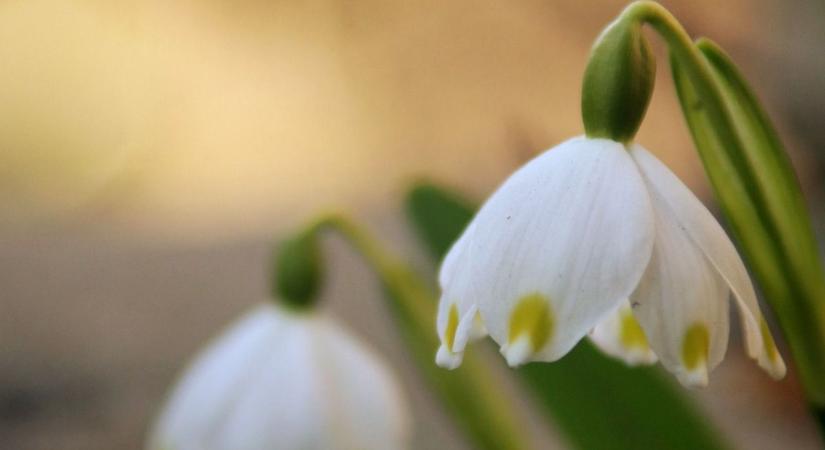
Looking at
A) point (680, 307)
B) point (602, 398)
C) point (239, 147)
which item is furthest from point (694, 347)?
point (239, 147)

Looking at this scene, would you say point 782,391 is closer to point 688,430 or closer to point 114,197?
point 688,430

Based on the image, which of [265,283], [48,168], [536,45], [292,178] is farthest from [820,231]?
[48,168]

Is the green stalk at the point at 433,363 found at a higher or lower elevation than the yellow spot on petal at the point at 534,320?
lower

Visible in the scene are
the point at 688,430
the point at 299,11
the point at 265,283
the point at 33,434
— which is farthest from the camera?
the point at 299,11

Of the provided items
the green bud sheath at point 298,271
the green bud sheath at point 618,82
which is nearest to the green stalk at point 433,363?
the green bud sheath at point 298,271

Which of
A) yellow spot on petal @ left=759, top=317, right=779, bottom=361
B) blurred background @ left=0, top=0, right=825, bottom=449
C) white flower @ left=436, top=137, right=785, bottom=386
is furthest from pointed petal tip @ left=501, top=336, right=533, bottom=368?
blurred background @ left=0, top=0, right=825, bottom=449

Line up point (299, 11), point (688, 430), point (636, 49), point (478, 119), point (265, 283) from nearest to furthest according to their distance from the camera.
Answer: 1. point (636, 49)
2. point (688, 430)
3. point (265, 283)
4. point (478, 119)
5. point (299, 11)

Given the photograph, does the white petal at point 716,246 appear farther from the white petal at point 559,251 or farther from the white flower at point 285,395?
the white flower at point 285,395

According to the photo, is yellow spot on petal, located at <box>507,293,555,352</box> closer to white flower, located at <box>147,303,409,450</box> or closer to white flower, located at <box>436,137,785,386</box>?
white flower, located at <box>436,137,785,386</box>
